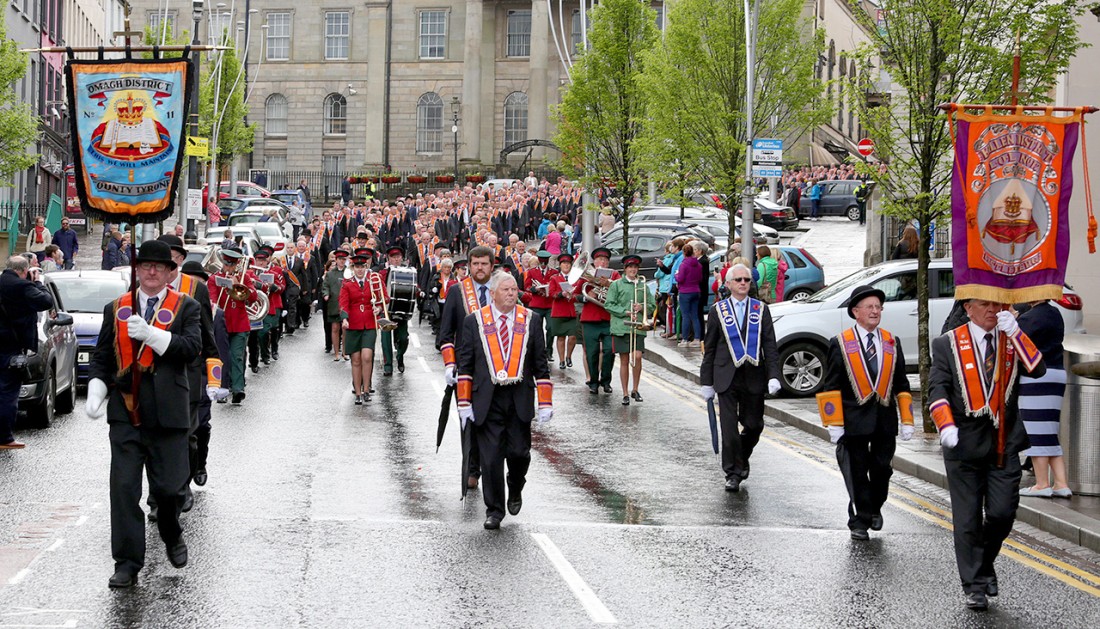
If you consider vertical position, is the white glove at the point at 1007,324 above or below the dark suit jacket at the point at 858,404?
above

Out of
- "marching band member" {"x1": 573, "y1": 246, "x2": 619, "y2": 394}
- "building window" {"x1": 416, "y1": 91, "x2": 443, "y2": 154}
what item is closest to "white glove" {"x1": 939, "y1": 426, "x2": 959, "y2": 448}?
"marching band member" {"x1": 573, "y1": 246, "x2": 619, "y2": 394}

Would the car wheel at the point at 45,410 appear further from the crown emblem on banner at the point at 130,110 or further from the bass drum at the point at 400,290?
the bass drum at the point at 400,290

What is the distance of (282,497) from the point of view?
42.0 feet

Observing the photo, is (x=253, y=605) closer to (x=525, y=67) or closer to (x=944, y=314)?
(x=944, y=314)

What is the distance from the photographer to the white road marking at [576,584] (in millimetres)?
8841

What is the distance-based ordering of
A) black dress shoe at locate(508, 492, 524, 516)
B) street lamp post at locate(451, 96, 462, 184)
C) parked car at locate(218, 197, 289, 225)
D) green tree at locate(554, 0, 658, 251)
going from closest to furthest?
black dress shoe at locate(508, 492, 524, 516)
green tree at locate(554, 0, 658, 251)
parked car at locate(218, 197, 289, 225)
street lamp post at locate(451, 96, 462, 184)

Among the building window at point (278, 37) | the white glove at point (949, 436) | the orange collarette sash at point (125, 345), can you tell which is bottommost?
the white glove at point (949, 436)

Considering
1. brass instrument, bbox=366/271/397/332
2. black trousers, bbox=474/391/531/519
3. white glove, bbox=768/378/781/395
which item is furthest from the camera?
brass instrument, bbox=366/271/397/332

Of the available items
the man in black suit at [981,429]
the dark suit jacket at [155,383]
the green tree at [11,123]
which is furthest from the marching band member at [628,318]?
the green tree at [11,123]

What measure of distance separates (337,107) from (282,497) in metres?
80.0

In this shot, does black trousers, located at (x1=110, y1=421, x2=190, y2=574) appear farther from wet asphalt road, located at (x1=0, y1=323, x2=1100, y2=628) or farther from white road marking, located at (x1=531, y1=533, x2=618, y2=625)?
white road marking, located at (x1=531, y1=533, x2=618, y2=625)

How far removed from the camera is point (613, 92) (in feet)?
121

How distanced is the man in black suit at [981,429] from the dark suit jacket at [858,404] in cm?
183

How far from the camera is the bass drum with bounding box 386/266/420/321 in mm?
23641
